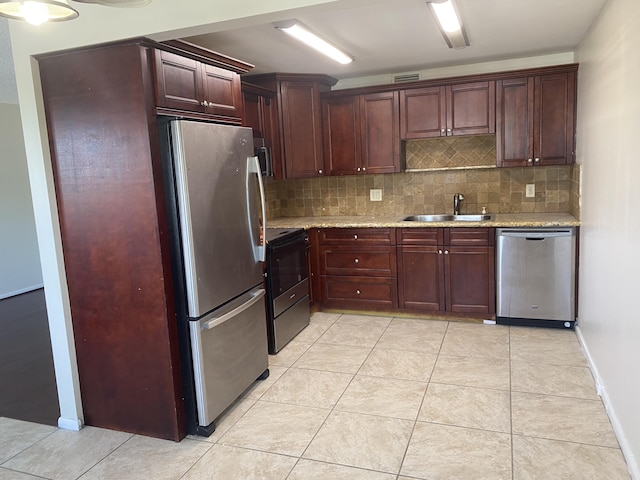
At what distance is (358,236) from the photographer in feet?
14.8

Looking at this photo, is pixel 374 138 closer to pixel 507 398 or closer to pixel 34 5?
pixel 507 398

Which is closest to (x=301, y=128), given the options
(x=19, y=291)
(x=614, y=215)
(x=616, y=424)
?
(x=614, y=215)

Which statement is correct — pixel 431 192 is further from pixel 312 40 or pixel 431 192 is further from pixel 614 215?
pixel 614 215

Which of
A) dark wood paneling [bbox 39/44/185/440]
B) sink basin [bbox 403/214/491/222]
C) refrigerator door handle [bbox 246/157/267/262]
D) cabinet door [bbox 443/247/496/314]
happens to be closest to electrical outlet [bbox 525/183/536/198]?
sink basin [bbox 403/214/491/222]

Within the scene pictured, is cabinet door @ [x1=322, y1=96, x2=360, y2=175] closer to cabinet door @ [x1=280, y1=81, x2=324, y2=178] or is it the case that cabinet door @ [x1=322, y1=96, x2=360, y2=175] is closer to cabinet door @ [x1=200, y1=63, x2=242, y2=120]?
cabinet door @ [x1=280, y1=81, x2=324, y2=178]

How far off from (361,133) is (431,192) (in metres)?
0.92

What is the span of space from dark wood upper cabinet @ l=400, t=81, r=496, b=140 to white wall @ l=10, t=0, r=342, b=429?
2514 mm

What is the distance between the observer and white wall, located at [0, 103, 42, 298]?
6113 millimetres

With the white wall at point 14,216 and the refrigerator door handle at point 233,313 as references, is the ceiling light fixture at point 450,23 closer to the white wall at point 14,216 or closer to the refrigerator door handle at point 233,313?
the refrigerator door handle at point 233,313

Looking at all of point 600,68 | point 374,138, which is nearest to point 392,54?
point 374,138

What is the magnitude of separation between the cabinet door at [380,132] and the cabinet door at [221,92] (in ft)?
6.04

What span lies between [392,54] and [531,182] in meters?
1.78

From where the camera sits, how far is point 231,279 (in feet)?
9.37

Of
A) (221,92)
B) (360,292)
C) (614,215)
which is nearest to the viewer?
(614,215)
